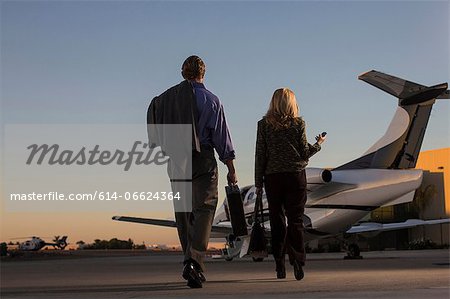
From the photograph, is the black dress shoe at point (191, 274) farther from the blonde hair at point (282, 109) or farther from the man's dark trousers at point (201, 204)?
the blonde hair at point (282, 109)

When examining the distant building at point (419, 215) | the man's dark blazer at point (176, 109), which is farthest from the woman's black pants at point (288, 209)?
the distant building at point (419, 215)

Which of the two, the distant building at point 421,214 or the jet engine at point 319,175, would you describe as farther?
the distant building at point 421,214

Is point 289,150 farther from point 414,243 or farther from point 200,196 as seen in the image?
point 414,243

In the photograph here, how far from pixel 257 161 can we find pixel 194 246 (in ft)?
3.88

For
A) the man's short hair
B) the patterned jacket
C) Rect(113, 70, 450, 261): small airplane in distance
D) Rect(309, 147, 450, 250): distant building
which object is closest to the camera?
the man's short hair

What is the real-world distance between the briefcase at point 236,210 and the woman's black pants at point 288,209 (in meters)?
0.46

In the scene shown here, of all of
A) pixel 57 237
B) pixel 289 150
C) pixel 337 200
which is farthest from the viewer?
pixel 57 237

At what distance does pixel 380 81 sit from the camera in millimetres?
22328

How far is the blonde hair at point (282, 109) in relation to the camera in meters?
7.01

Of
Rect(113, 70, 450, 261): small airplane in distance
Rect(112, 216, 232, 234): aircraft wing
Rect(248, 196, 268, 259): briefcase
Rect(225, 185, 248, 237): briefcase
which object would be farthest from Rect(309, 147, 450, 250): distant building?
Rect(225, 185, 248, 237): briefcase

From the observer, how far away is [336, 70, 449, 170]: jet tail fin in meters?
22.4

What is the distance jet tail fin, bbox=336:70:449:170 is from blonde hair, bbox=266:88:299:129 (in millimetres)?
15680

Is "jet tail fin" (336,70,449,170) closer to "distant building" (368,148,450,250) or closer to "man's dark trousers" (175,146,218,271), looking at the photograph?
"man's dark trousers" (175,146,218,271)

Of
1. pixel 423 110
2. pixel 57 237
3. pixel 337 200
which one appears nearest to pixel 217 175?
pixel 337 200
